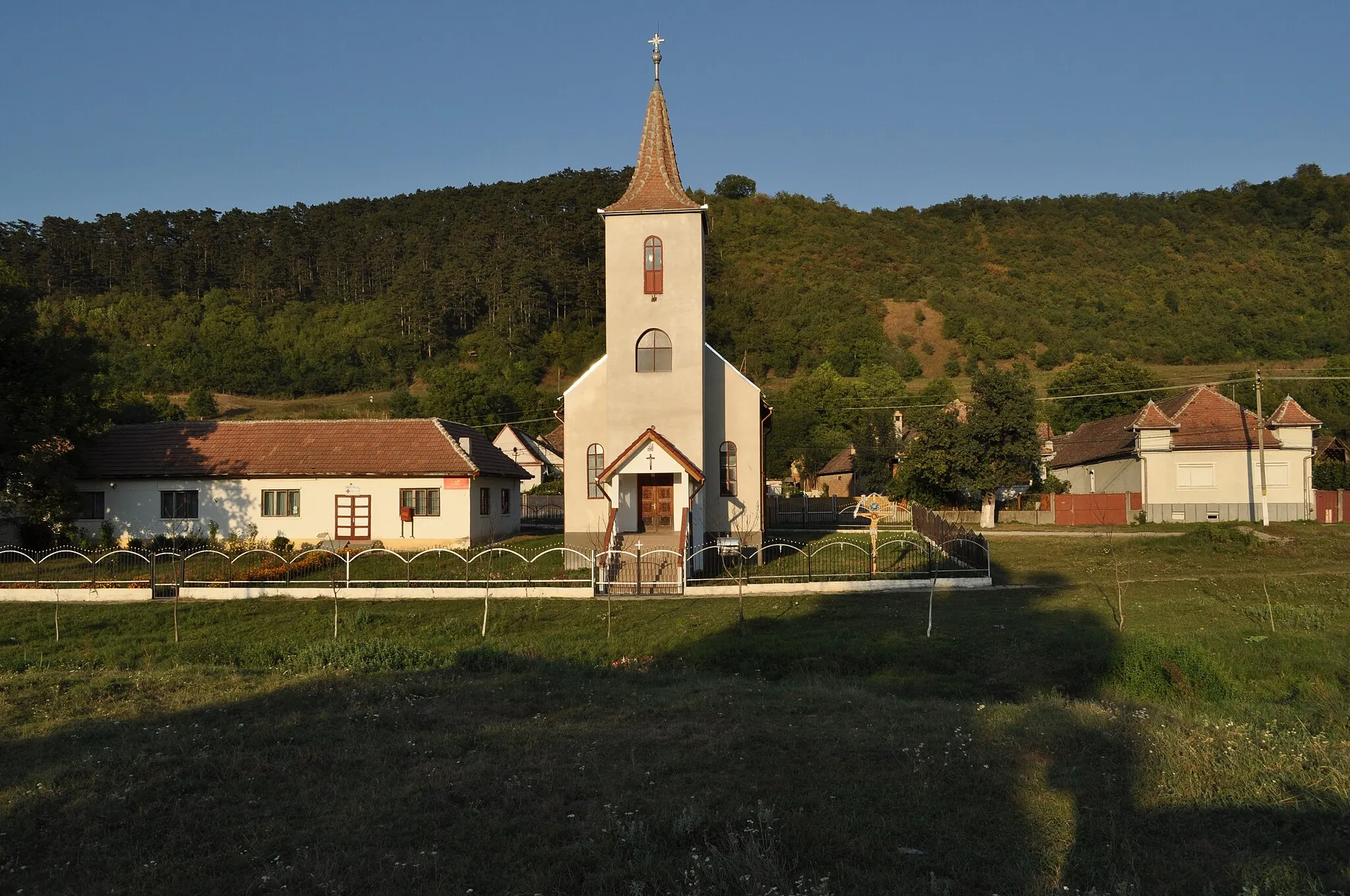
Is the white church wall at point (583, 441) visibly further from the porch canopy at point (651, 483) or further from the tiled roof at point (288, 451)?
the tiled roof at point (288, 451)

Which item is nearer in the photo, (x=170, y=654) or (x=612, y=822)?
(x=612, y=822)

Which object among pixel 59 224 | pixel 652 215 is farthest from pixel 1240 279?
pixel 59 224

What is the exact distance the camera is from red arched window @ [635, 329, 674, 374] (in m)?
27.6

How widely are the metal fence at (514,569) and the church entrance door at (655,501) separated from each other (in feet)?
7.27

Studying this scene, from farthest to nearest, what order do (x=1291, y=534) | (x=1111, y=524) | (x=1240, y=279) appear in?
(x=1240, y=279) → (x=1111, y=524) → (x=1291, y=534)

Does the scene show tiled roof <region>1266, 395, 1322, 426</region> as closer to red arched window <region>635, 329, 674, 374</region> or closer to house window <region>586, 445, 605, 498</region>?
red arched window <region>635, 329, 674, 374</region>

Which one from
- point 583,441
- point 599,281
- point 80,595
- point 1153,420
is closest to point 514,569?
point 583,441

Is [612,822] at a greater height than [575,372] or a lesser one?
lesser

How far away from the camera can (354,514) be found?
3173cm

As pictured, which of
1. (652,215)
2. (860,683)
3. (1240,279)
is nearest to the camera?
(860,683)

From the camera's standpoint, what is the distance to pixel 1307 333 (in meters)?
88.1

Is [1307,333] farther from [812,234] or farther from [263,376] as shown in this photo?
[263,376]

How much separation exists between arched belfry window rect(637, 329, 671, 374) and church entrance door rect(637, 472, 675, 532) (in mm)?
3146

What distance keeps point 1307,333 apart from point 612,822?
334 ft
